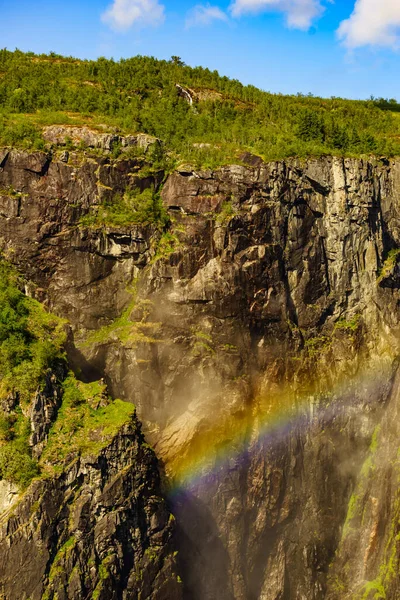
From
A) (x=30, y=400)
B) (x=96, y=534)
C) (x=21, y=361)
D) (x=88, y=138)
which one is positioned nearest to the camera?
(x=96, y=534)

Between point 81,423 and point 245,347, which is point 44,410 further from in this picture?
point 245,347

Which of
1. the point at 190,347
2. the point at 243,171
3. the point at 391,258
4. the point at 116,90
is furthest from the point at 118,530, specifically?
the point at 116,90

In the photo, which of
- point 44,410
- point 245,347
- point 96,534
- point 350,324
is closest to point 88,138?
point 245,347

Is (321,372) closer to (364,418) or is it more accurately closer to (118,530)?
(364,418)

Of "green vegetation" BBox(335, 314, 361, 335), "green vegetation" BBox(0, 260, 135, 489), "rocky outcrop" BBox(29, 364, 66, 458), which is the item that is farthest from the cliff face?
"rocky outcrop" BBox(29, 364, 66, 458)

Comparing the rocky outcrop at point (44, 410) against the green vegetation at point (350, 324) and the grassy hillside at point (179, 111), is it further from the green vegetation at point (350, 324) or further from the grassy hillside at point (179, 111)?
the green vegetation at point (350, 324)
